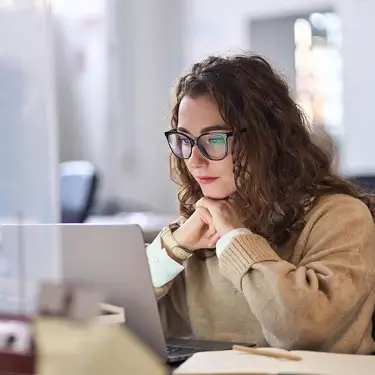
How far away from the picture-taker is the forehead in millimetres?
1462

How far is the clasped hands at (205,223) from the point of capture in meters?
1.43

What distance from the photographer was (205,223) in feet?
4.98

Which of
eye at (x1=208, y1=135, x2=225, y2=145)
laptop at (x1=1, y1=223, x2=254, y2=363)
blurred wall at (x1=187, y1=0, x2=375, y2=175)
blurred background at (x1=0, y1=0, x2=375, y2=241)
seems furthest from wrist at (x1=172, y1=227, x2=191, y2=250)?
blurred wall at (x1=187, y1=0, x2=375, y2=175)

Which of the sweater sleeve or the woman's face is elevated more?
the woman's face

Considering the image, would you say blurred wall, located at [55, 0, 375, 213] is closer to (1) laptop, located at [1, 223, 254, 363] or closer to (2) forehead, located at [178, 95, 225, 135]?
(2) forehead, located at [178, 95, 225, 135]

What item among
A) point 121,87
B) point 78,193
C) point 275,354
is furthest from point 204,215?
point 121,87

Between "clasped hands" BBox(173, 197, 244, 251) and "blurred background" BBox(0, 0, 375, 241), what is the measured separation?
3.47ft

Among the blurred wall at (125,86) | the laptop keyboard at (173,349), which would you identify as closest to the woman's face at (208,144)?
the laptop keyboard at (173,349)

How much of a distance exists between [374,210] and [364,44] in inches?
85.2

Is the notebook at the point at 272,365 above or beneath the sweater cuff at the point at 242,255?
beneath

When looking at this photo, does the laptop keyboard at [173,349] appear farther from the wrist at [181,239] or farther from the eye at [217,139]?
the eye at [217,139]

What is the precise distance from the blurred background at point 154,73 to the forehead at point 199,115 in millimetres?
1079

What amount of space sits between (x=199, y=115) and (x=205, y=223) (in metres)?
0.21

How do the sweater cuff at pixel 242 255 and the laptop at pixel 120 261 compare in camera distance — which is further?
the sweater cuff at pixel 242 255
